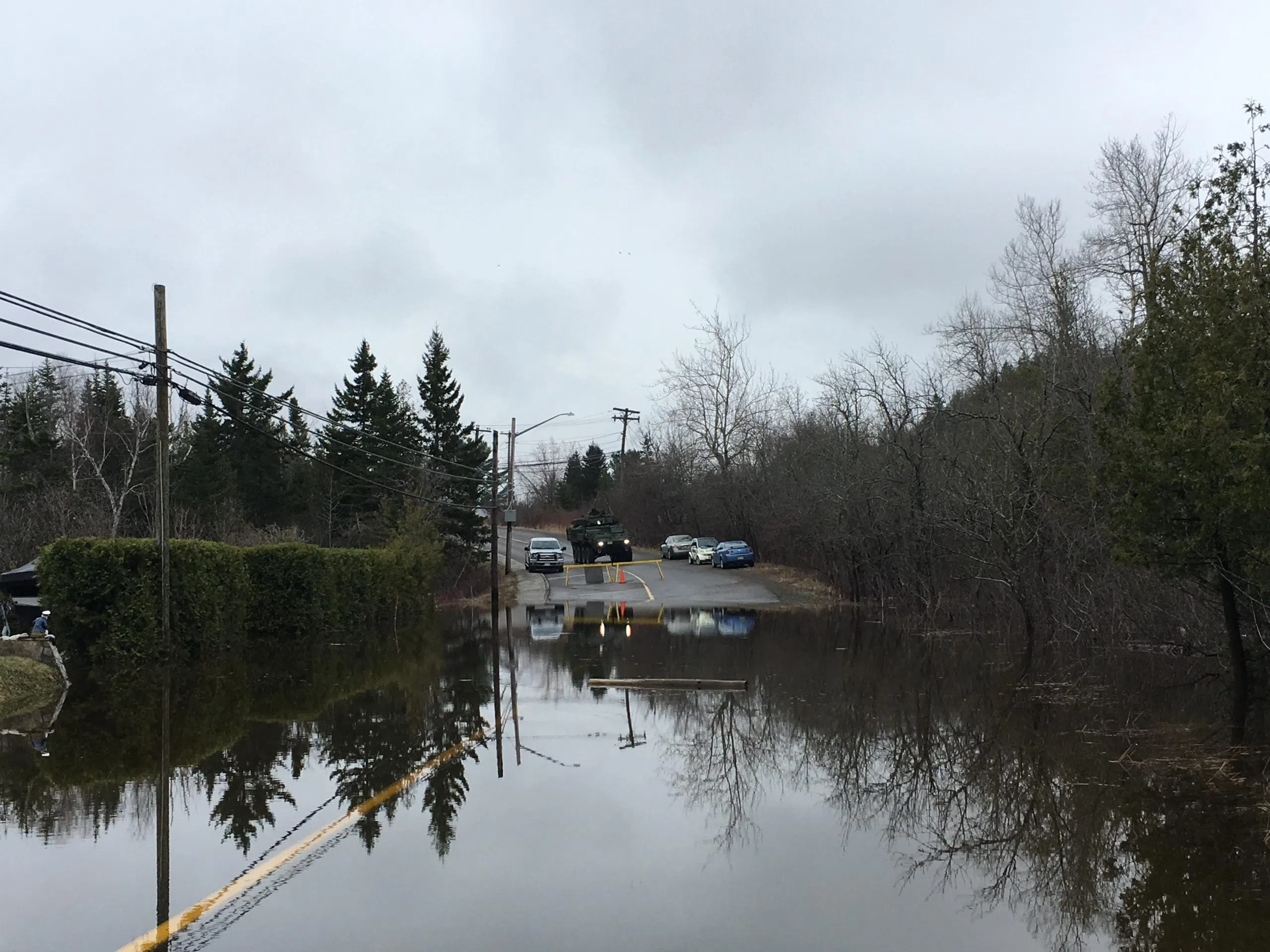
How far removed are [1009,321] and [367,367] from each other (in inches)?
1630

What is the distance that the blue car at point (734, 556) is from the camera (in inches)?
Answer: 2395

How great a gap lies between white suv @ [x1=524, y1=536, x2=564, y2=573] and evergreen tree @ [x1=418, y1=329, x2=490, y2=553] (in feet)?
14.7

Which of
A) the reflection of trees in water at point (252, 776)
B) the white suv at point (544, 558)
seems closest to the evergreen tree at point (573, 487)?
the white suv at point (544, 558)

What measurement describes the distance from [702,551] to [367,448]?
20620 millimetres

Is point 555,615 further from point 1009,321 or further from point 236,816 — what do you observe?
point 236,816

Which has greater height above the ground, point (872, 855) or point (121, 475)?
point (121, 475)

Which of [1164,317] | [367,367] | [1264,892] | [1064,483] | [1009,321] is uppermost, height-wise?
[367,367]

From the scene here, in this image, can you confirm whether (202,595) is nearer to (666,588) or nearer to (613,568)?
(666,588)

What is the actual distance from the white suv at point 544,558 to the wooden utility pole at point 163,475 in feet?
133

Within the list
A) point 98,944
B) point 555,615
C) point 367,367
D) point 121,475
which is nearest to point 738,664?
point 98,944

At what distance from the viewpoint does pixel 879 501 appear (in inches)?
1468

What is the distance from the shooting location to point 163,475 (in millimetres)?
21109

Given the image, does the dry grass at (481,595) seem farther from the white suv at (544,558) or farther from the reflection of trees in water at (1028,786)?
the reflection of trees in water at (1028,786)

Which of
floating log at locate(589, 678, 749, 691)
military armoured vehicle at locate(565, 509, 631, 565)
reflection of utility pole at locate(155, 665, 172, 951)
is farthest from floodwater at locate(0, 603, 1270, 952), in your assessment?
military armoured vehicle at locate(565, 509, 631, 565)
